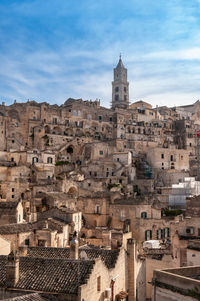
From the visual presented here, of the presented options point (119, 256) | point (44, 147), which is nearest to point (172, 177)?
point (44, 147)

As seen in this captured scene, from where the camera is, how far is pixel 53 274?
16.6m

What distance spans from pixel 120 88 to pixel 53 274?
101863 mm

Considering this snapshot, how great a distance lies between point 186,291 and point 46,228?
18799mm

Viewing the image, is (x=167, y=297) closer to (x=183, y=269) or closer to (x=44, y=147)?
(x=183, y=269)

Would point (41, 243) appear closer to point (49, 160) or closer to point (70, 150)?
point (49, 160)

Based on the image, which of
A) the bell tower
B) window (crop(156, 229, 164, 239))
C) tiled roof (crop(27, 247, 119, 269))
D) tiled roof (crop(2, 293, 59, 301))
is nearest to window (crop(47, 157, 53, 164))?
window (crop(156, 229, 164, 239))

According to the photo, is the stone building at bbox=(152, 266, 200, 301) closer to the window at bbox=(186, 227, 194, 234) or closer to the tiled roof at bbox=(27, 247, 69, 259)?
the tiled roof at bbox=(27, 247, 69, 259)

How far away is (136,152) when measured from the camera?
81.4 m

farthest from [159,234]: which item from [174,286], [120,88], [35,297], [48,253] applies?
[120,88]

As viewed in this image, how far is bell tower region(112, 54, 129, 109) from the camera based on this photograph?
113938 millimetres

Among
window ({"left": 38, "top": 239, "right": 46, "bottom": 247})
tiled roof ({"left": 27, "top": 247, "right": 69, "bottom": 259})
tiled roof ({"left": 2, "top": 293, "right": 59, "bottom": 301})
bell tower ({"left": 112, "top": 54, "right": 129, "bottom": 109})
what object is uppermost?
bell tower ({"left": 112, "top": 54, "right": 129, "bottom": 109})

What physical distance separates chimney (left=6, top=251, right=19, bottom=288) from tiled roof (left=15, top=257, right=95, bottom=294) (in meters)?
0.27

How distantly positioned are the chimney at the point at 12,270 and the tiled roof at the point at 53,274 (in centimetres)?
27

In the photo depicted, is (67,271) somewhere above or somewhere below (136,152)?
below
